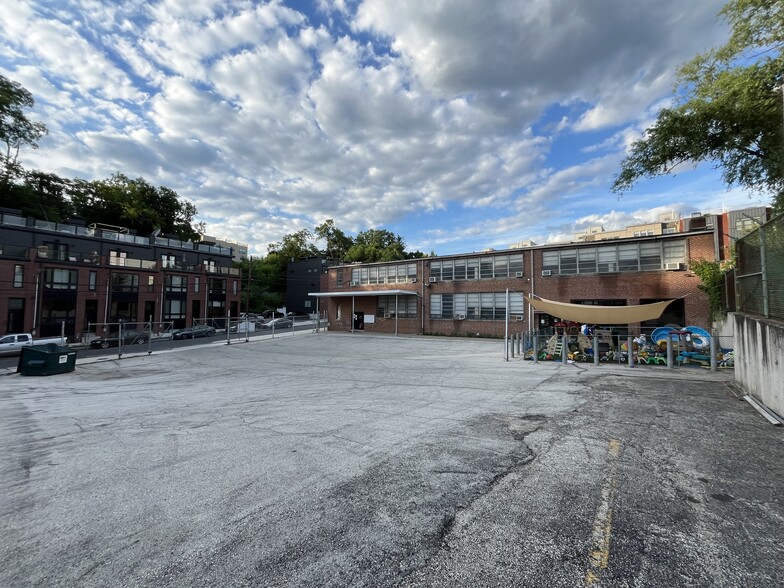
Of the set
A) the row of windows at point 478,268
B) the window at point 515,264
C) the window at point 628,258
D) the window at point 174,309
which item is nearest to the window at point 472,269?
the row of windows at point 478,268

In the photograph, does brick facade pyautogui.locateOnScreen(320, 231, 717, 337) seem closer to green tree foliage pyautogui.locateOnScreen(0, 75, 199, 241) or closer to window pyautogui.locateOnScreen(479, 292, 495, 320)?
window pyautogui.locateOnScreen(479, 292, 495, 320)

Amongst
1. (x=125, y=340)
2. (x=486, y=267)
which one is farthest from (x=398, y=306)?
(x=125, y=340)

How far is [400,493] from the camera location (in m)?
3.57

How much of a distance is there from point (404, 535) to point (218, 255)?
54560mm

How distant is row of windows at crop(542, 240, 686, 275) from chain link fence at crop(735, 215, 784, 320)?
1437cm

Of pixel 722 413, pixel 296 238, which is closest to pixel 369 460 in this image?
pixel 722 413

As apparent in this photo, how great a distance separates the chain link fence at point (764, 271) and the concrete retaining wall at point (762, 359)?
0.28m

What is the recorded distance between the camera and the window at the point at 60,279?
3239cm

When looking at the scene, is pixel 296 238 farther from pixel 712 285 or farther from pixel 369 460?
pixel 369 460

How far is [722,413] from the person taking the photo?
646 centimetres

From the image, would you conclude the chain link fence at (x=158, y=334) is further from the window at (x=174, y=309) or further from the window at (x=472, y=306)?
the window at (x=472, y=306)

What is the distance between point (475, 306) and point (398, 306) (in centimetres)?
775

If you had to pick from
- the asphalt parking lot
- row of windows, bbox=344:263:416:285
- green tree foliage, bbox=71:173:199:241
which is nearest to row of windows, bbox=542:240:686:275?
row of windows, bbox=344:263:416:285

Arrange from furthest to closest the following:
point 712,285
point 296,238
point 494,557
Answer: point 296,238 < point 712,285 < point 494,557
